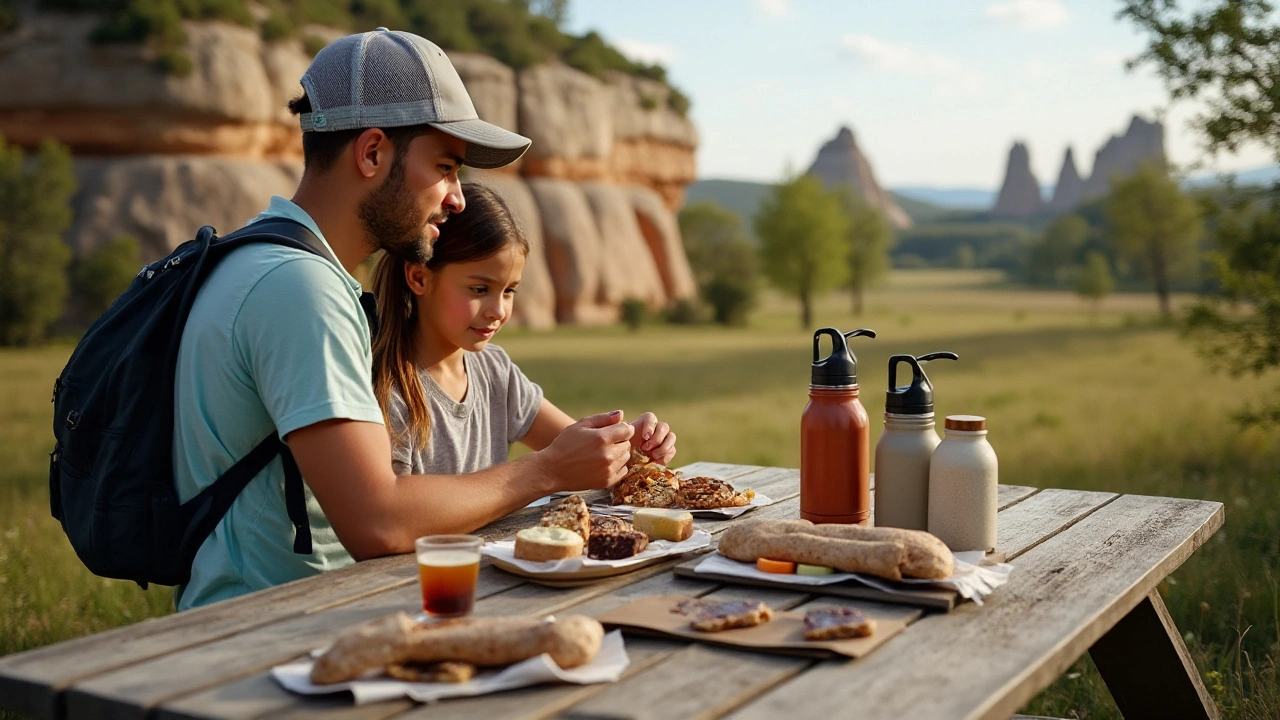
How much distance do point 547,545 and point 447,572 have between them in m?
0.33

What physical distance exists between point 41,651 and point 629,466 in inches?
Answer: 65.2

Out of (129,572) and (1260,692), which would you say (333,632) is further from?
(1260,692)

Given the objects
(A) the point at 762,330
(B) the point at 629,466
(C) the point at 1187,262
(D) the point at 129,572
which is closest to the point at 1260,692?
(B) the point at 629,466

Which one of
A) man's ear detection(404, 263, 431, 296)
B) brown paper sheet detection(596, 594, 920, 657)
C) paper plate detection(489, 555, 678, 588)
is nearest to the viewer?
brown paper sheet detection(596, 594, 920, 657)

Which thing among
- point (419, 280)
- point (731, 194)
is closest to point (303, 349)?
point (419, 280)

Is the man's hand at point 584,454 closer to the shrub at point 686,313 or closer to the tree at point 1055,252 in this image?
the shrub at point 686,313

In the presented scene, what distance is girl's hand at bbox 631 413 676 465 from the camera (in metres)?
3.18

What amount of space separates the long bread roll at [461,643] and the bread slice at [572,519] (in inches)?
25.3

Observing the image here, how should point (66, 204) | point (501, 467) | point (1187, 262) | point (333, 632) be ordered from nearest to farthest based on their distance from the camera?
1. point (333, 632)
2. point (501, 467)
3. point (66, 204)
4. point (1187, 262)

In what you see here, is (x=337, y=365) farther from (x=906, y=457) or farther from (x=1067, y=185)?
(x=1067, y=185)

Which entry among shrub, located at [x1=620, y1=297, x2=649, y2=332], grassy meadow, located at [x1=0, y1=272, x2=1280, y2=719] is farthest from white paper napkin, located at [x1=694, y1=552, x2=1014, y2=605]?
shrub, located at [x1=620, y1=297, x2=649, y2=332]

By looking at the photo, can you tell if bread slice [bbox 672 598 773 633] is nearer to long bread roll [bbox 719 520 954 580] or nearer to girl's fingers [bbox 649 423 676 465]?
long bread roll [bbox 719 520 954 580]

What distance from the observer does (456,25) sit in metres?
36.0

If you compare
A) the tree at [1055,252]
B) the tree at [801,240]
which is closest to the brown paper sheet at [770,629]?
the tree at [801,240]
